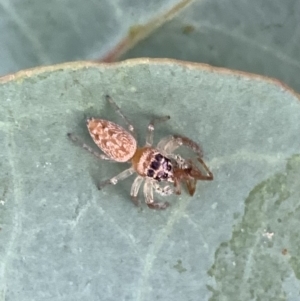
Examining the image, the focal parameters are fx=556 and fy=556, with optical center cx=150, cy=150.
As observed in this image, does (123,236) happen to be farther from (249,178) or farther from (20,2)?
(20,2)

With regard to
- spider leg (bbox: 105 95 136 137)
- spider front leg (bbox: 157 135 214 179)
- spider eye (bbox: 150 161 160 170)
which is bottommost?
spider eye (bbox: 150 161 160 170)

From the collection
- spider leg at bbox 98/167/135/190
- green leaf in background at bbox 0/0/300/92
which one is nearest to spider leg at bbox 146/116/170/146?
spider leg at bbox 98/167/135/190

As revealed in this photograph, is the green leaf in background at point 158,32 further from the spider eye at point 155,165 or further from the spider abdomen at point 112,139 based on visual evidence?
the spider eye at point 155,165

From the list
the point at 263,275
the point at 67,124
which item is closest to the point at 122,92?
the point at 67,124

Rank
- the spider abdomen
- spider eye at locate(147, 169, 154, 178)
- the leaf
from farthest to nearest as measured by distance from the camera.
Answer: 1. spider eye at locate(147, 169, 154, 178)
2. the spider abdomen
3. the leaf

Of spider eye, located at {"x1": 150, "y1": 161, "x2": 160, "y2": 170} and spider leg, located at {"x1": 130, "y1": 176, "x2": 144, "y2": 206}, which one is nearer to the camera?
spider leg, located at {"x1": 130, "y1": 176, "x2": 144, "y2": 206}

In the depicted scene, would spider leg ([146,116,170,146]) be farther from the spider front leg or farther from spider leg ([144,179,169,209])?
spider leg ([144,179,169,209])

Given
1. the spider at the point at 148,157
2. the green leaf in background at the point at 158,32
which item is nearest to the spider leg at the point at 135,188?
the spider at the point at 148,157

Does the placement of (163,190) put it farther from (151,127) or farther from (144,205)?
(151,127)

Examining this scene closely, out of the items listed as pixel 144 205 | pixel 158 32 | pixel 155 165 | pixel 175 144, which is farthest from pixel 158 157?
pixel 158 32
